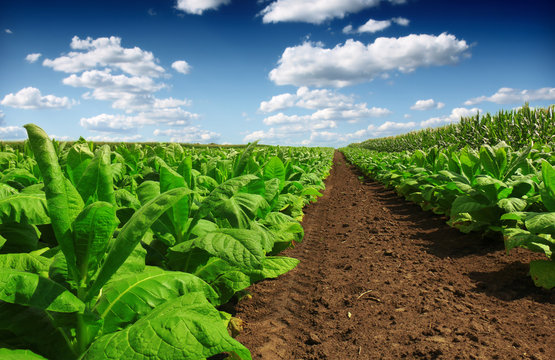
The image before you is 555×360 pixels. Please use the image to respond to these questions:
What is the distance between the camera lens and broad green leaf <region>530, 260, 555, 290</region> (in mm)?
2691

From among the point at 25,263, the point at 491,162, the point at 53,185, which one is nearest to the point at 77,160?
the point at 25,263

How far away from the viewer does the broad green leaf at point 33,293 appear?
2.89 ft

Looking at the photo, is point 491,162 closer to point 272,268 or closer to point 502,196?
point 502,196

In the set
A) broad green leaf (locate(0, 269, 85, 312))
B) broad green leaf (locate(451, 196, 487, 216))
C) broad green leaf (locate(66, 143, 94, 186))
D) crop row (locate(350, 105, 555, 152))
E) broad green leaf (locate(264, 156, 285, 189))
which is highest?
crop row (locate(350, 105, 555, 152))

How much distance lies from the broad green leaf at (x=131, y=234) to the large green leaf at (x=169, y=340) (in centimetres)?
19

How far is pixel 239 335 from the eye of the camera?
2.16 m

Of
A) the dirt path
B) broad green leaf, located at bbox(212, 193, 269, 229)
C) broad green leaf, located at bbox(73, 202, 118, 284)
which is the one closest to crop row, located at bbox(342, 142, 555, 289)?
the dirt path

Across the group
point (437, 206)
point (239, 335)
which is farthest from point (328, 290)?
point (437, 206)

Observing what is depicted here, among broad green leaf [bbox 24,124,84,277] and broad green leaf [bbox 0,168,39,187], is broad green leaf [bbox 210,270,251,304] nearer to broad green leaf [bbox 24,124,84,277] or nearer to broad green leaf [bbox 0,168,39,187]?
broad green leaf [bbox 24,124,84,277]

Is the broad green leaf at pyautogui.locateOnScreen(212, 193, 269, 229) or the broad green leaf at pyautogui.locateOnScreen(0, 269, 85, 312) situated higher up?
the broad green leaf at pyautogui.locateOnScreen(212, 193, 269, 229)

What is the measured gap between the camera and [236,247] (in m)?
1.28

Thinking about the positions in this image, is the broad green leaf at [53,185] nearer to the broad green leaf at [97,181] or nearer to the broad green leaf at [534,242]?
the broad green leaf at [97,181]

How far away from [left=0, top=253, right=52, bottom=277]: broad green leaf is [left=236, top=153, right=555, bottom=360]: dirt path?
4.30 ft

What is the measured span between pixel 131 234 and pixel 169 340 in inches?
12.9
